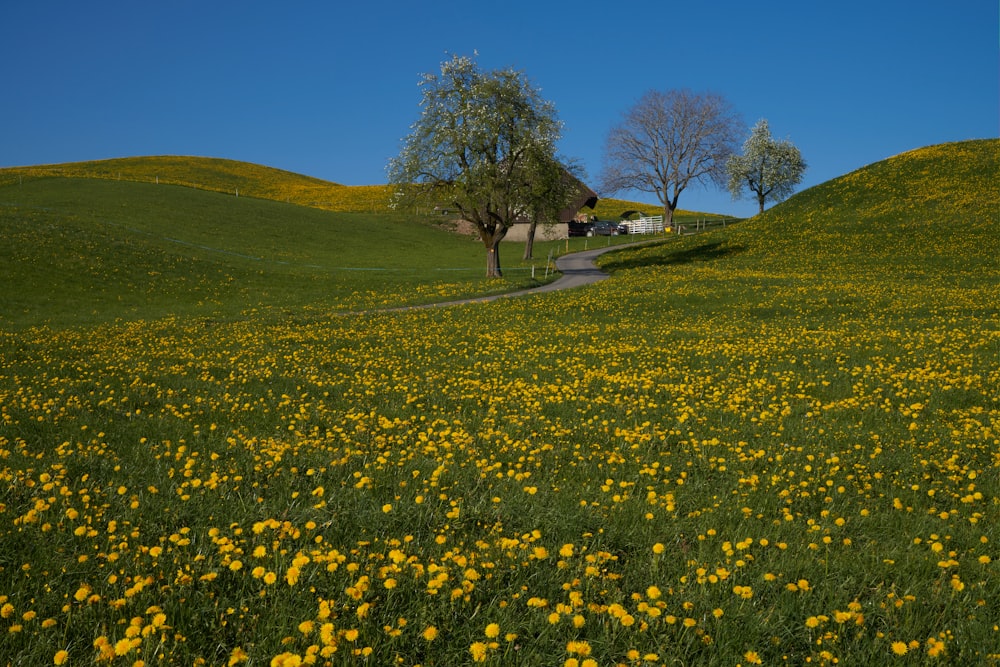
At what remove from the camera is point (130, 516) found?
5461mm

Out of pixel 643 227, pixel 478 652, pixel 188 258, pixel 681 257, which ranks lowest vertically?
pixel 478 652

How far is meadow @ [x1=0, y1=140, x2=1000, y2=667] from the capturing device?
3904mm

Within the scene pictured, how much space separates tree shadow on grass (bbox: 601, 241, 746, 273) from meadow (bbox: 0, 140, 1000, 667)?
103 ft

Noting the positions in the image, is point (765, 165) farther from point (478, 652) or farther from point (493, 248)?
point (478, 652)

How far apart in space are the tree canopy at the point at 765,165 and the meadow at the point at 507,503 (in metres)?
86.2

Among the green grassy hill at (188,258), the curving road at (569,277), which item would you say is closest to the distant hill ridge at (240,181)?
the green grassy hill at (188,258)

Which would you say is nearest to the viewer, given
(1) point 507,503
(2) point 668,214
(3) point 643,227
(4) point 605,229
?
(1) point 507,503

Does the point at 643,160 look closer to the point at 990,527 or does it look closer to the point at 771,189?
the point at 771,189

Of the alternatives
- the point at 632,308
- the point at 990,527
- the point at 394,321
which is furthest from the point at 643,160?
the point at 990,527

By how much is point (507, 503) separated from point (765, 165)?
102651mm

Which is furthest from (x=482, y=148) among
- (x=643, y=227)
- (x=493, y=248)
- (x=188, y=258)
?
(x=643, y=227)

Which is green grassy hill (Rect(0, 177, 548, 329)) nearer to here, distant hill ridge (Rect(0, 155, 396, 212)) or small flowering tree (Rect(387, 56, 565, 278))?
small flowering tree (Rect(387, 56, 565, 278))

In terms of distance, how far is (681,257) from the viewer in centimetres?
5094

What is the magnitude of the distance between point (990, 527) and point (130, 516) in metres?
7.87
